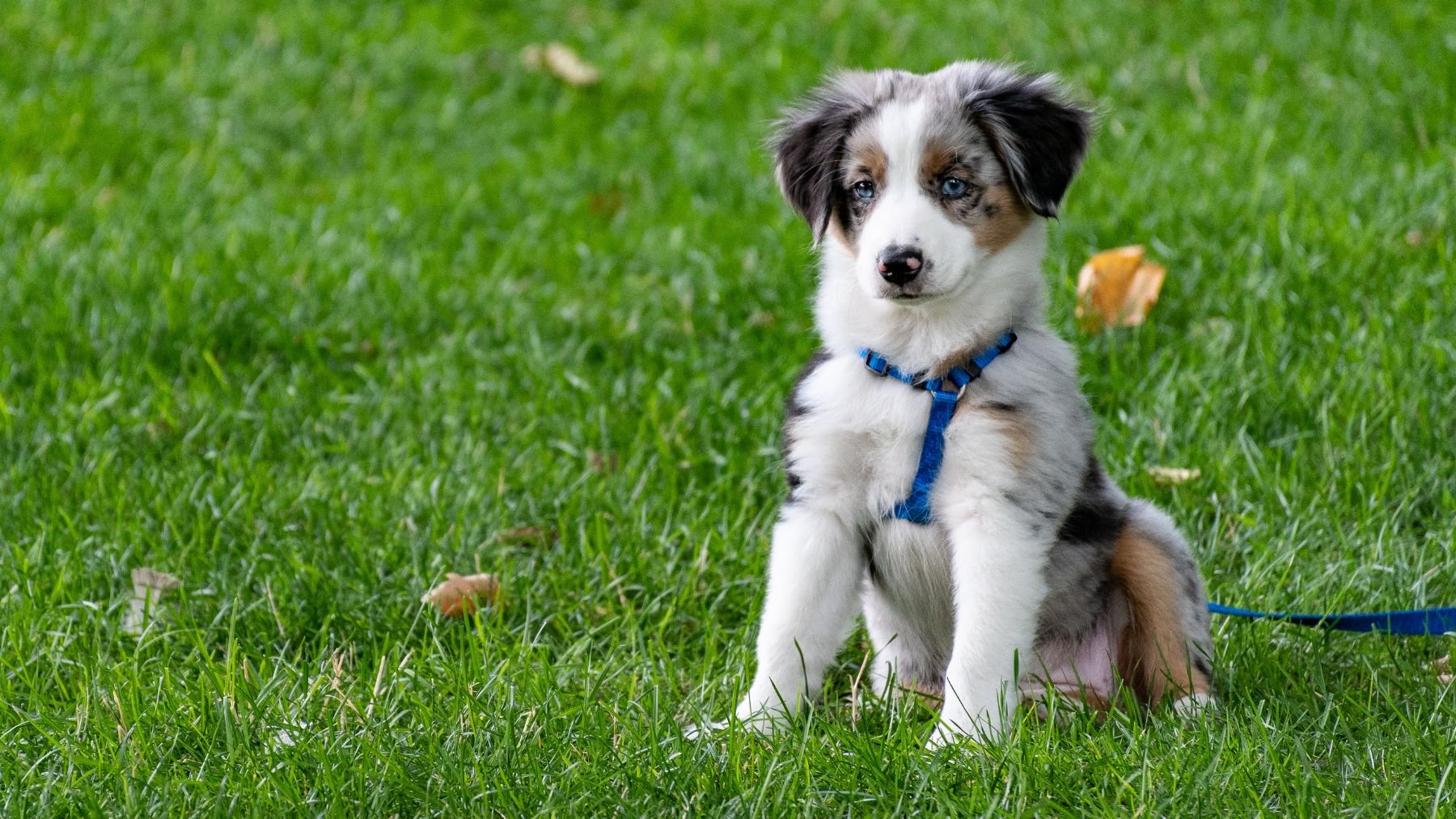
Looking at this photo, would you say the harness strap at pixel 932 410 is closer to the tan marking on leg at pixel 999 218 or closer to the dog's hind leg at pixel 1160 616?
the tan marking on leg at pixel 999 218

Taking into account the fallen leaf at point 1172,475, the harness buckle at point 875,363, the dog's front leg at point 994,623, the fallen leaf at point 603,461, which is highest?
the harness buckle at point 875,363

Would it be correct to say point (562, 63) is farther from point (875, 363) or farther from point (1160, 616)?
point (1160, 616)

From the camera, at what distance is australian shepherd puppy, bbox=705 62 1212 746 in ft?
10.2

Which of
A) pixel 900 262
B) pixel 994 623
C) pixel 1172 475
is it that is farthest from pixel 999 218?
pixel 1172 475

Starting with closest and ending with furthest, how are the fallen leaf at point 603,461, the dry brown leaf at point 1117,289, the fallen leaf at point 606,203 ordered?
1. the fallen leaf at point 603,461
2. the dry brown leaf at point 1117,289
3. the fallen leaf at point 606,203

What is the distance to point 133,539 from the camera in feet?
13.6

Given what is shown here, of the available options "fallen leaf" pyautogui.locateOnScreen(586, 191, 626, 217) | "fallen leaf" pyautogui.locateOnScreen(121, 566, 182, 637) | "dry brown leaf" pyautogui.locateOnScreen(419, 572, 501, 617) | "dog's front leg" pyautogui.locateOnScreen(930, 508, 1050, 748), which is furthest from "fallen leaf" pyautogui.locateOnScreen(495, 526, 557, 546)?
"fallen leaf" pyautogui.locateOnScreen(586, 191, 626, 217)

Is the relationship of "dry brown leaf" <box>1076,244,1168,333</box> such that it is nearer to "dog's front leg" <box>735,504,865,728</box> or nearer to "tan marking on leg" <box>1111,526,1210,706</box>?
"tan marking on leg" <box>1111,526,1210,706</box>

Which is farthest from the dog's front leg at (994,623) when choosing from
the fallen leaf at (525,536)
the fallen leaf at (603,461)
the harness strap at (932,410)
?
the fallen leaf at (603,461)

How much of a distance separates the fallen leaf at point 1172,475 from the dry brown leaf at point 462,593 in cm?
189

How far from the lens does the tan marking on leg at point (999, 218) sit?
3.24 meters

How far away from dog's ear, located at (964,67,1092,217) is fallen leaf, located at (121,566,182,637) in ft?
7.68

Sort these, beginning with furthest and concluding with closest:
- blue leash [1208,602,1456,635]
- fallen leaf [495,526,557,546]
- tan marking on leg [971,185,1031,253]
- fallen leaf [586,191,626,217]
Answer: fallen leaf [586,191,626,217] < fallen leaf [495,526,557,546] < blue leash [1208,602,1456,635] < tan marking on leg [971,185,1031,253]

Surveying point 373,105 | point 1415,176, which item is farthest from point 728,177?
point 1415,176
